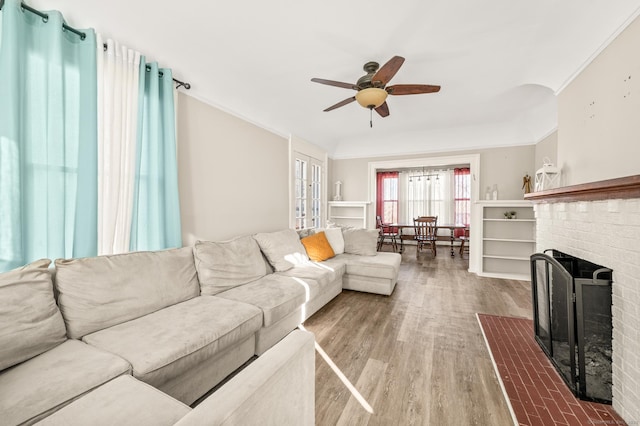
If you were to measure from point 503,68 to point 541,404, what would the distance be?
2.90m

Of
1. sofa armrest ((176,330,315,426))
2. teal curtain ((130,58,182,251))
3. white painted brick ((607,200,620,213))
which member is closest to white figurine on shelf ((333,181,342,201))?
teal curtain ((130,58,182,251))

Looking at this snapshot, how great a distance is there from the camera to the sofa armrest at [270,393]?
68cm

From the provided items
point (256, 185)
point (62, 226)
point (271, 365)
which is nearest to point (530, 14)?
point (271, 365)

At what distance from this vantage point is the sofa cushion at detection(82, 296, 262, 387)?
1282 mm

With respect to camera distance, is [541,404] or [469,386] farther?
[469,386]

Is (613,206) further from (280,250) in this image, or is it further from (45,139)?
(45,139)

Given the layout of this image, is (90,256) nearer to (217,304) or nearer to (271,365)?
(217,304)

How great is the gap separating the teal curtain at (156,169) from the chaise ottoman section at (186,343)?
0.67 meters

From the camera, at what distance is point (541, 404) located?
59.7 inches

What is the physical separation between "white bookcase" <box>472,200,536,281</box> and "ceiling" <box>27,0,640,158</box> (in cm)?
163

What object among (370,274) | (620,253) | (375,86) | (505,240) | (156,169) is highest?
(375,86)

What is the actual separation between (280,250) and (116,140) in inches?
71.1

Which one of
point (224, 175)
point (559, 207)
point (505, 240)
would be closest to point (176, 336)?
point (224, 175)

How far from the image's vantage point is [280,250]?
3.04 m
